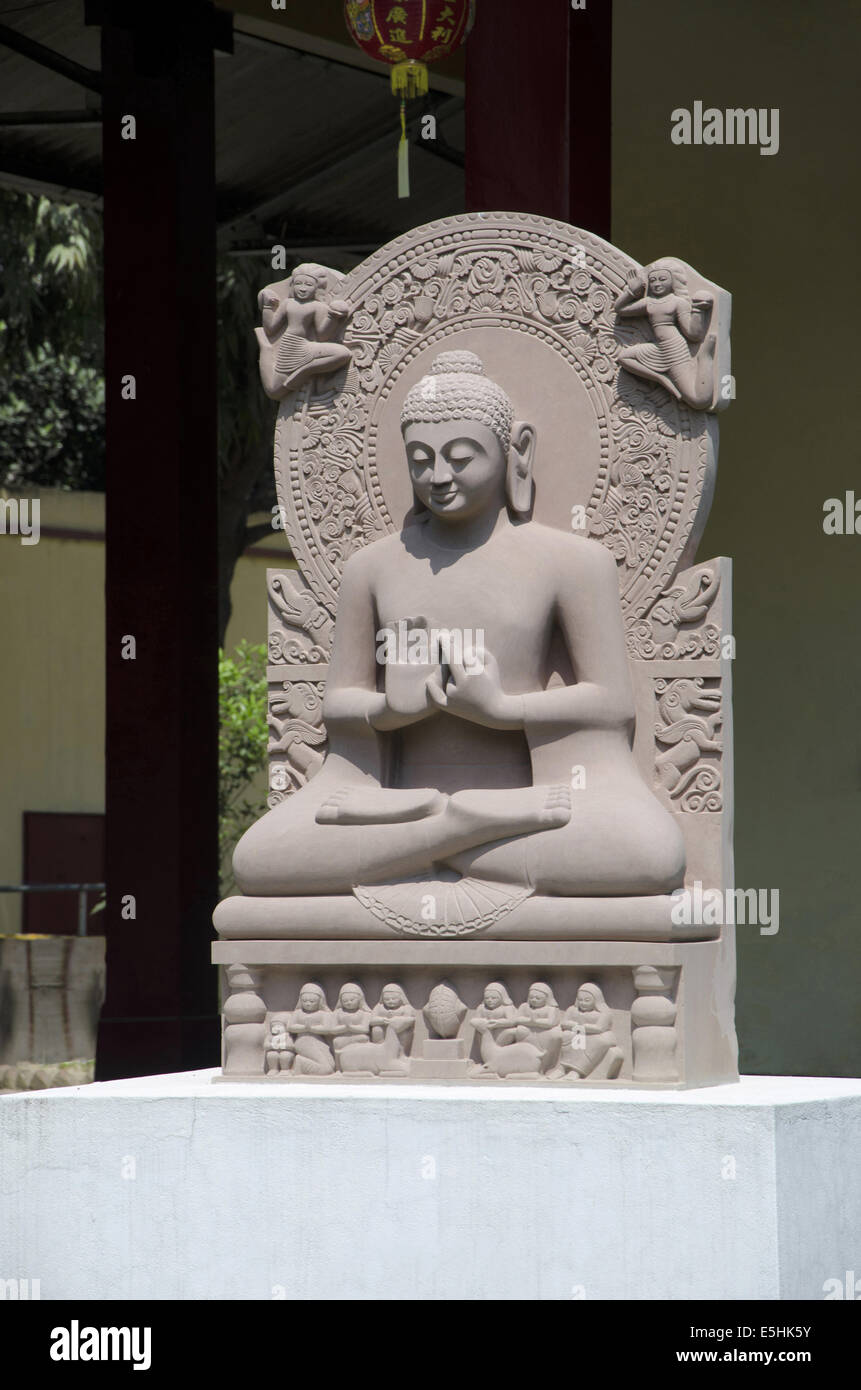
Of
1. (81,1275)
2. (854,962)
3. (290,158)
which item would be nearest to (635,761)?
(81,1275)

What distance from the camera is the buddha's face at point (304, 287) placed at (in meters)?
5.75

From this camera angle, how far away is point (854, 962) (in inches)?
Result: 327

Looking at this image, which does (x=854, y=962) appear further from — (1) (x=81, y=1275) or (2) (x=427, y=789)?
(1) (x=81, y=1275)

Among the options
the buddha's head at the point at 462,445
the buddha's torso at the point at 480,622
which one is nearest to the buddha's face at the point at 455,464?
the buddha's head at the point at 462,445

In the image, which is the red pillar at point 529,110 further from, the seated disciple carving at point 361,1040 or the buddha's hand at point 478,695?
the seated disciple carving at point 361,1040

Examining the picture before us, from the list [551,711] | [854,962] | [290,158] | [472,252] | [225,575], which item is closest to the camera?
[551,711]

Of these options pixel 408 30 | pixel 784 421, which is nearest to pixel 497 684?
pixel 408 30

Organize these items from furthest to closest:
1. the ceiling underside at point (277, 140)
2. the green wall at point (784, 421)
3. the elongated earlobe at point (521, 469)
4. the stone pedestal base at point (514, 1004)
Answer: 1. the ceiling underside at point (277, 140)
2. the green wall at point (784, 421)
3. the elongated earlobe at point (521, 469)
4. the stone pedestal base at point (514, 1004)

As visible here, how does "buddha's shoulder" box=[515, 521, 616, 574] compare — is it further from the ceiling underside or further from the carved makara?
the ceiling underside

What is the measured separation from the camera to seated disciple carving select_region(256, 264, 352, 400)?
5738 mm

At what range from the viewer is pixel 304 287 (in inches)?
227

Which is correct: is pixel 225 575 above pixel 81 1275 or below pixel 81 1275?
above

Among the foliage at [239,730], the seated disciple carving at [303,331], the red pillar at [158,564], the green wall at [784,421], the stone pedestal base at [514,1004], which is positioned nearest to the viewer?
the stone pedestal base at [514,1004]

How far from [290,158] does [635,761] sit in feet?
21.2
